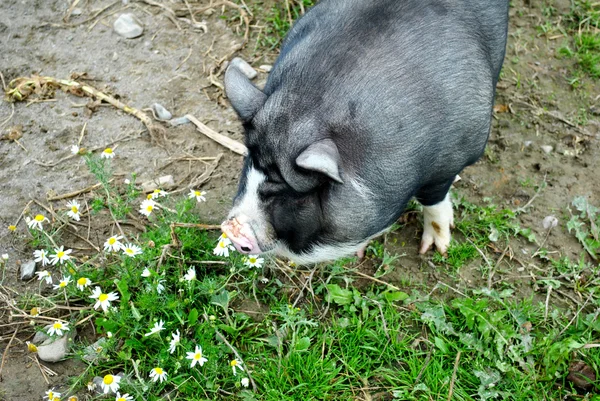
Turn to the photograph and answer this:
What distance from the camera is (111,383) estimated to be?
9.23 ft

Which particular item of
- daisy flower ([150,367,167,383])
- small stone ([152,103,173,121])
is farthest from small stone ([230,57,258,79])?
daisy flower ([150,367,167,383])

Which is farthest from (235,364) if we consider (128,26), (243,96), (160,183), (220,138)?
(128,26)

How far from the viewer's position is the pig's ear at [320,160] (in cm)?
263

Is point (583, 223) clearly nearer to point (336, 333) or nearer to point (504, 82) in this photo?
point (504, 82)

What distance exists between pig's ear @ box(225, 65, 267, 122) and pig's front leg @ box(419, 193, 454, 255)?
55.2 inches

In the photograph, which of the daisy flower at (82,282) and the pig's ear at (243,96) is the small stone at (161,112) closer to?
the pig's ear at (243,96)

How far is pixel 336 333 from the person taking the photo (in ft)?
11.3

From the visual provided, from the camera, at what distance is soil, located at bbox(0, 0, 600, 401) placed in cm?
390

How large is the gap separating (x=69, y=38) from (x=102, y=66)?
0.45m

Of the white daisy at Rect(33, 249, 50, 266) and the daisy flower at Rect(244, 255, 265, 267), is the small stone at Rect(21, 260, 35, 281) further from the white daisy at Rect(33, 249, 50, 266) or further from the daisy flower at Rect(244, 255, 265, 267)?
the daisy flower at Rect(244, 255, 265, 267)

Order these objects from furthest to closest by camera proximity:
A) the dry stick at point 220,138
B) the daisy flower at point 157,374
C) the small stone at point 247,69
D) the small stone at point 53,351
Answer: the small stone at point 247,69
the dry stick at point 220,138
the small stone at point 53,351
the daisy flower at point 157,374

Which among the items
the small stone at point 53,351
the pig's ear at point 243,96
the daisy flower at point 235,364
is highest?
the pig's ear at point 243,96

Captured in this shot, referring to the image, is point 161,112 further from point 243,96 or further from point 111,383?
point 111,383

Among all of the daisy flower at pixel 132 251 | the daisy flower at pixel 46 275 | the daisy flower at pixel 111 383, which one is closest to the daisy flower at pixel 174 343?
the daisy flower at pixel 111 383
